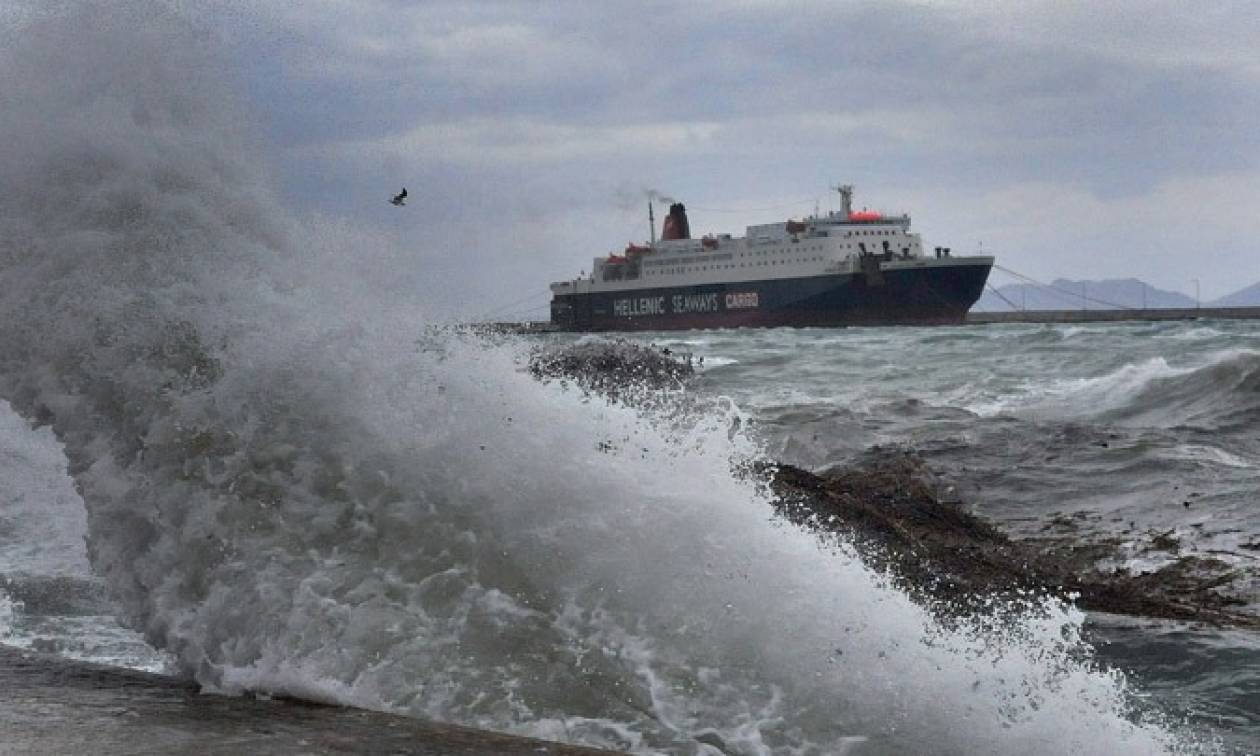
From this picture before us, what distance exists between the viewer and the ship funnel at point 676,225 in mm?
89625

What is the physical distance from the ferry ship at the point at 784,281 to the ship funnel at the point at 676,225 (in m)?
3.21

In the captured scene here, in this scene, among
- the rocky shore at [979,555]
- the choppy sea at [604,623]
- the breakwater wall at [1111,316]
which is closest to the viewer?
the choppy sea at [604,623]

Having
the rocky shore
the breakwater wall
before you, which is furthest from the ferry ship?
the rocky shore

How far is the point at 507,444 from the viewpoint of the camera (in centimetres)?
522

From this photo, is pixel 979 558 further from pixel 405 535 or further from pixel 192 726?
pixel 192 726

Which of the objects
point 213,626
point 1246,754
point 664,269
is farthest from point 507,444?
point 664,269

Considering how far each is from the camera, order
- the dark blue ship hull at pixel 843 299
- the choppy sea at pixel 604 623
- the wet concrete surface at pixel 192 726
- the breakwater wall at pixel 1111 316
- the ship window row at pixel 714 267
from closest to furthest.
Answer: the wet concrete surface at pixel 192 726, the choppy sea at pixel 604 623, the dark blue ship hull at pixel 843 299, the ship window row at pixel 714 267, the breakwater wall at pixel 1111 316

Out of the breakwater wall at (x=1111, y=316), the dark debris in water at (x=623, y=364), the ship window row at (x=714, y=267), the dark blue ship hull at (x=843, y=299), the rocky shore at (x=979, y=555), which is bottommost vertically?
the rocky shore at (x=979, y=555)

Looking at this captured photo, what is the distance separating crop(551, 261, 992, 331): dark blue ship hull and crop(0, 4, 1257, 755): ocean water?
63.1 metres

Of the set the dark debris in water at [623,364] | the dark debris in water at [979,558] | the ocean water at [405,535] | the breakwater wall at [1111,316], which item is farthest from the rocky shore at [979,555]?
the breakwater wall at [1111,316]

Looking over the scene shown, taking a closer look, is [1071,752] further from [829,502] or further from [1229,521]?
[1229,521]

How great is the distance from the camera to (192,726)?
12.6 ft

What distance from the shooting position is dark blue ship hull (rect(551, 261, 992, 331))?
68250 millimetres

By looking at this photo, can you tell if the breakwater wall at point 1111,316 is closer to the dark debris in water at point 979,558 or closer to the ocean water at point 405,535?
the dark debris in water at point 979,558
